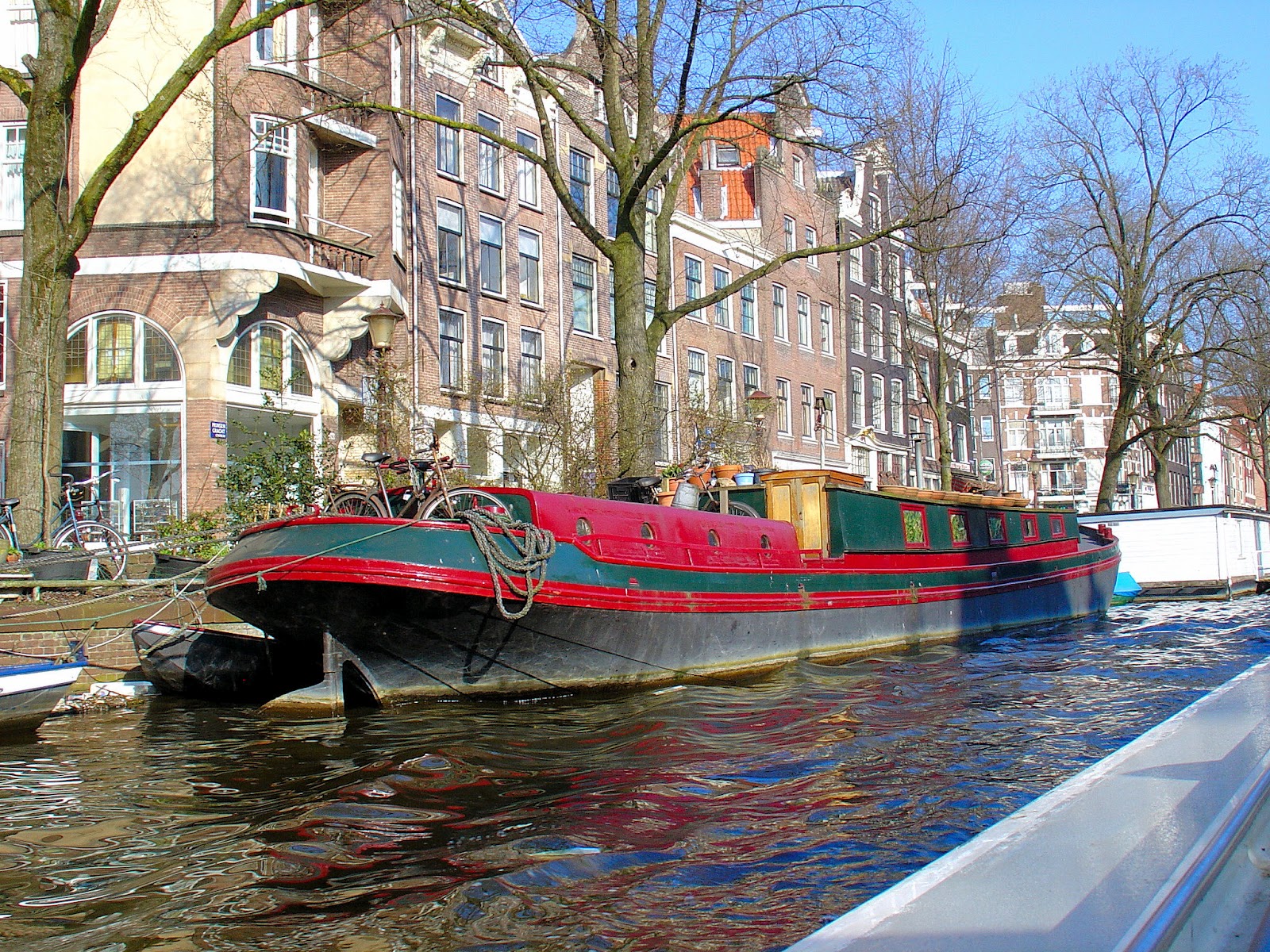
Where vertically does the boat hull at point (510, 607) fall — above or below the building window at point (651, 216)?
below

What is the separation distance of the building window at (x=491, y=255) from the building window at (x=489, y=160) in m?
0.77

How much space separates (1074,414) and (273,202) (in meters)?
56.1

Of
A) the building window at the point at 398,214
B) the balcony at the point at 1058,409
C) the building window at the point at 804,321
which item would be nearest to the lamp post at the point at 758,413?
the building window at the point at 398,214

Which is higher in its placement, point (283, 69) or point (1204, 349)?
point (283, 69)

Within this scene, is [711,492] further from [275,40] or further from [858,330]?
[858,330]

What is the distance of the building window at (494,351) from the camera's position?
23906mm

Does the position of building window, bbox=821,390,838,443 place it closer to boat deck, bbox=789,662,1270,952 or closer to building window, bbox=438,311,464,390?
building window, bbox=438,311,464,390

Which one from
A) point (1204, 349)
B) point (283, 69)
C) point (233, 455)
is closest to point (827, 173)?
point (1204, 349)

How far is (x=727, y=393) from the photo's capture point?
30469mm

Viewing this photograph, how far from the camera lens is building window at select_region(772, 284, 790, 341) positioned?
118 feet

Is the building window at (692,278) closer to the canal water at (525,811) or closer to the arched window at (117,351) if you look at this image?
the arched window at (117,351)

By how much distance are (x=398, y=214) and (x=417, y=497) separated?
1352 centimetres

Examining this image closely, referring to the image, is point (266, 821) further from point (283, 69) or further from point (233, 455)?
point (283, 69)

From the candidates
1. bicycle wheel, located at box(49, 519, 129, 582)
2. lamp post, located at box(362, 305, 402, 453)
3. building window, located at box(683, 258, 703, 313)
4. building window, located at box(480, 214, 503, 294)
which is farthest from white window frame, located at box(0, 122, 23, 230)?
building window, located at box(683, 258, 703, 313)
